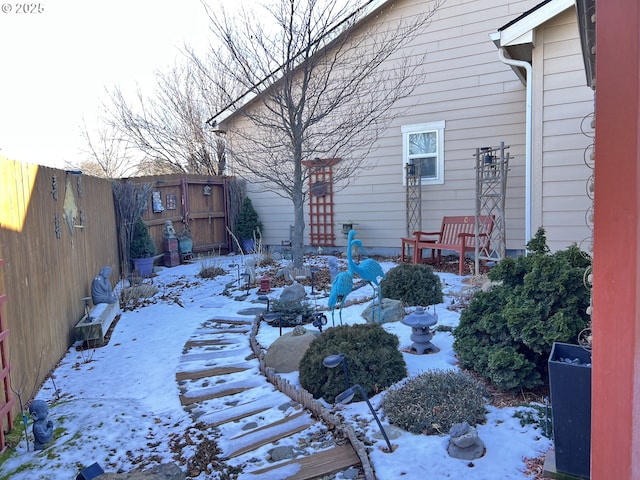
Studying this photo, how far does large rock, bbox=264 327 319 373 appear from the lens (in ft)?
12.3

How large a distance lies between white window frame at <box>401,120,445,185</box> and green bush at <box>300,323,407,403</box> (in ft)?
19.1

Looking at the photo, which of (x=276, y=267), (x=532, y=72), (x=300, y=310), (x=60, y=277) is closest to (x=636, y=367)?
(x=300, y=310)

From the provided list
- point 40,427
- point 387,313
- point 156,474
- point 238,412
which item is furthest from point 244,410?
point 387,313

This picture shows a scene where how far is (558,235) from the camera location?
5.53m

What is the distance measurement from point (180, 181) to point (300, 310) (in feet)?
21.2

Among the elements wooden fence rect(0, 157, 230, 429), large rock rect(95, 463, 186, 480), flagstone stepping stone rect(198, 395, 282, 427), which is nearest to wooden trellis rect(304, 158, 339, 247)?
wooden fence rect(0, 157, 230, 429)

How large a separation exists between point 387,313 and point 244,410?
2063mm

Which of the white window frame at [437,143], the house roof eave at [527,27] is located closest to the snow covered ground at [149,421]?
Result: the house roof eave at [527,27]

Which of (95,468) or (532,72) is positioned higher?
(532,72)

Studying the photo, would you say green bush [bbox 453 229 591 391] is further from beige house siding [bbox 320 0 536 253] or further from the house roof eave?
beige house siding [bbox 320 0 536 253]

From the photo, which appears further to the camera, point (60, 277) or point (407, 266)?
point (407, 266)

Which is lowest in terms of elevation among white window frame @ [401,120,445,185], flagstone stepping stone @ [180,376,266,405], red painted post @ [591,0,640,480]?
flagstone stepping stone @ [180,376,266,405]

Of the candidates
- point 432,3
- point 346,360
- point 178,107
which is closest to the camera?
point 346,360

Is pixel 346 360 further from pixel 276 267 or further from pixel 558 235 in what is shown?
pixel 276 267
